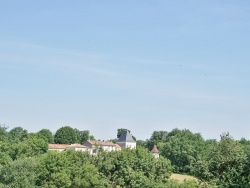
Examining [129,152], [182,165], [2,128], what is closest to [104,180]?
[129,152]

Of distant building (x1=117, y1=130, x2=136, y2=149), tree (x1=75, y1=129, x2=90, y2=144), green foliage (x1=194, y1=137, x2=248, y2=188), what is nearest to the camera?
green foliage (x1=194, y1=137, x2=248, y2=188)

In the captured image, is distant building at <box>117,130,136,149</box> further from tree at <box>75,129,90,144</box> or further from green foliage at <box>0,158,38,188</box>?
green foliage at <box>0,158,38,188</box>

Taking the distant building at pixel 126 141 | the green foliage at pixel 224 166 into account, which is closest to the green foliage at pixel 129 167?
the green foliage at pixel 224 166

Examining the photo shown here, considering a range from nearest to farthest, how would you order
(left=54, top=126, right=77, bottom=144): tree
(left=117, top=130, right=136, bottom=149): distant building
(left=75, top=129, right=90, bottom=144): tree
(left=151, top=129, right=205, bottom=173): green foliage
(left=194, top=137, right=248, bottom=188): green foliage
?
(left=194, top=137, right=248, bottom=188): green foliage
(left=151, top=129, right=205, bottom=173): green foliage
(left=117, top=130, right=136, bottom=149): distant building
(left=54, top=126, right=77, bottom=144): tree
(left=75, top=129, right=90, bottom=144): tree

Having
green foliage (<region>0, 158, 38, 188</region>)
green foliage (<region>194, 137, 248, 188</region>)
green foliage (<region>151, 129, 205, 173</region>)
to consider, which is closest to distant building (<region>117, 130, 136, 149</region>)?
green foliage (<region>151, 129, 205, 173</region>)

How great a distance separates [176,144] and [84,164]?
46069 mm

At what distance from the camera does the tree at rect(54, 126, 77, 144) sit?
111 metres

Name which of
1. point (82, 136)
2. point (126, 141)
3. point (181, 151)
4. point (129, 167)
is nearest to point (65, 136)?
point (82, 136)

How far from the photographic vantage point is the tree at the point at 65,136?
364 feet

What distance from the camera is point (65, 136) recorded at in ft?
365

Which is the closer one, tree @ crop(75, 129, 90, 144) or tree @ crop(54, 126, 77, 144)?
tree @ crop(54, 126, 77, 144)

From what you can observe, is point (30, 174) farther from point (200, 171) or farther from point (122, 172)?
point (200, 171)

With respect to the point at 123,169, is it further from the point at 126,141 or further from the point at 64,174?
the point at 126,141

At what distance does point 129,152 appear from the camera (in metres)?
54.3
